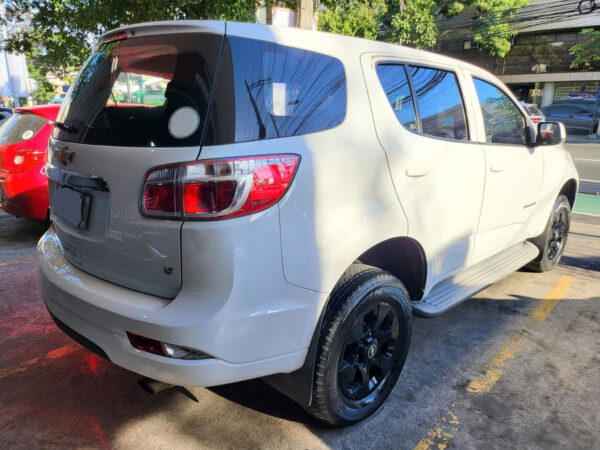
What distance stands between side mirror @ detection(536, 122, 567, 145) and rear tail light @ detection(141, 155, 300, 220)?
2767 millimetres

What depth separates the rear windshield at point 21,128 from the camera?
4992mm

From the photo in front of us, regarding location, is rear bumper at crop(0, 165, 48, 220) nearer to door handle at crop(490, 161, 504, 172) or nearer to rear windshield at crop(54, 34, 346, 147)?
rear windshield at crop(54, 34, 346, 147)

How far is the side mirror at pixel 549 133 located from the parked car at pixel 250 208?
4.63ft

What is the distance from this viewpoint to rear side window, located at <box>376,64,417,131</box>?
7.61 feet

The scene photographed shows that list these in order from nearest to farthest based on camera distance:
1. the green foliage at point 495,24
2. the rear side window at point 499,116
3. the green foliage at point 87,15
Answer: the rear side window at point 499,116 → the green foliage at point 87,15 → the green foliage at point 495,24

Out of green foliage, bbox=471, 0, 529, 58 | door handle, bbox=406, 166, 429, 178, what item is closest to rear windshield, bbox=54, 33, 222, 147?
door handle, bbox=406, 166, 429, 178

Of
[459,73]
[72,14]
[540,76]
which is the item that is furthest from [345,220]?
[540,76]

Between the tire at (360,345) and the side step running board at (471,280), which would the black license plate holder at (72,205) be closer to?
the tire at (360,345)

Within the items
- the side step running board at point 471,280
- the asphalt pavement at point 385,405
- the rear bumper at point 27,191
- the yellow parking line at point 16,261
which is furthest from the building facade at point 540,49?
the yellow parking line at point 16,261

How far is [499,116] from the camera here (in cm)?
340

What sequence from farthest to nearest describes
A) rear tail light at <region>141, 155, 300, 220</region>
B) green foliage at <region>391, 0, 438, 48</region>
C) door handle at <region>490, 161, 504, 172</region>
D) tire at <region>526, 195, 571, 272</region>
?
green foliage at <region>391, 0, 438, 48</region>
tire at <region>526, 195, 571, 272</region>
door handle at <region>490, 161, 504, 172</region>
rear tail light at <region>141, 155, 300, 220</region>

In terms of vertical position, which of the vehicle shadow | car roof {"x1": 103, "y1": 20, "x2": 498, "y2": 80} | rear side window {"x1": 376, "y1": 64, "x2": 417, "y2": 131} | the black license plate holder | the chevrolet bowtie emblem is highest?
→ car roof {"x1": 103, "y1": 20, "x2": 498, "y2": 80}

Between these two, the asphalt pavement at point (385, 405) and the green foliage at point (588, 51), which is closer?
the asphalt pavement at point (385, 405)

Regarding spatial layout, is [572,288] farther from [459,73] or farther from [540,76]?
[540,76]
